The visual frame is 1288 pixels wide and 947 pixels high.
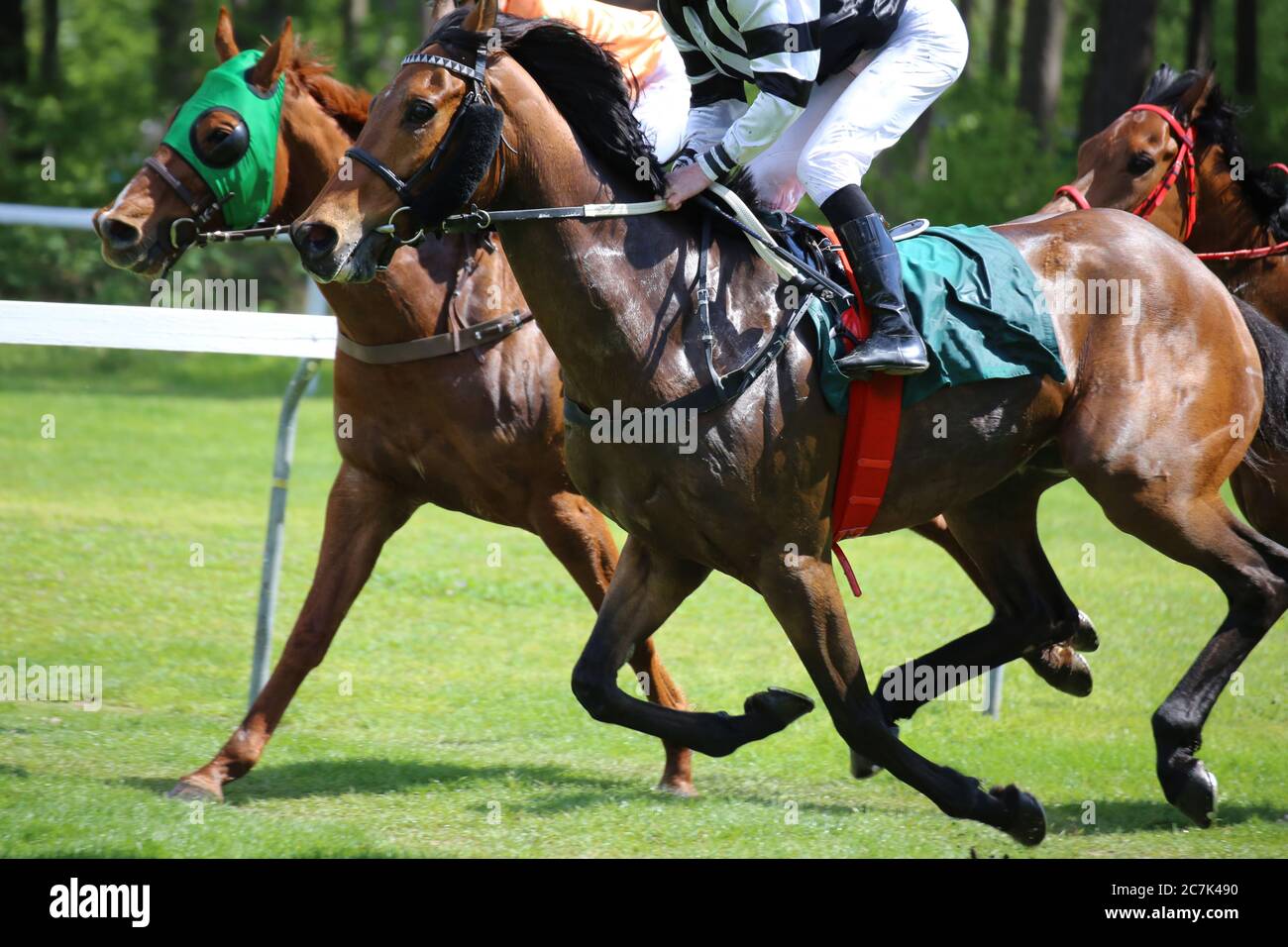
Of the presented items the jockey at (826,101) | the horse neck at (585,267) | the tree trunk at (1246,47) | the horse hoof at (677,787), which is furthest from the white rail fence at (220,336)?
the tree trunk at (1246,47)

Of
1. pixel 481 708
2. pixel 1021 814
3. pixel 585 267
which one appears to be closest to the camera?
pixel 585 267

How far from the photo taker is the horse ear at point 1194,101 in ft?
19.6

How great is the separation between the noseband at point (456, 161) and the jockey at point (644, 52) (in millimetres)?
1133

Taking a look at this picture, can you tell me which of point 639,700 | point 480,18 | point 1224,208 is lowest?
point 639,700

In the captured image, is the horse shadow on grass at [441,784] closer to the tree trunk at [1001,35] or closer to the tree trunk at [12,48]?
the tree trunk at [12,48]

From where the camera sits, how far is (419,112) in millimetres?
3734

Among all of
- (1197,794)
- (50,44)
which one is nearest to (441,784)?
(1197,794)

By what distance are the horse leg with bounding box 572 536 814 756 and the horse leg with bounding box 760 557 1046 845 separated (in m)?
0.23

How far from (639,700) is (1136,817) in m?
2.06

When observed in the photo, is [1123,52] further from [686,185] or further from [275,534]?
[686,185]

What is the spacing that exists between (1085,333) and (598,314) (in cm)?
152

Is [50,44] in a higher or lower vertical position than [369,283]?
higher

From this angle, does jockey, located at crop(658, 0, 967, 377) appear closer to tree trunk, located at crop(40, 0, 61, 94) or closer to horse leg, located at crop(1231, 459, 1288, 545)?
horse leg, located at crop(1231, 459, 1288, 545)
